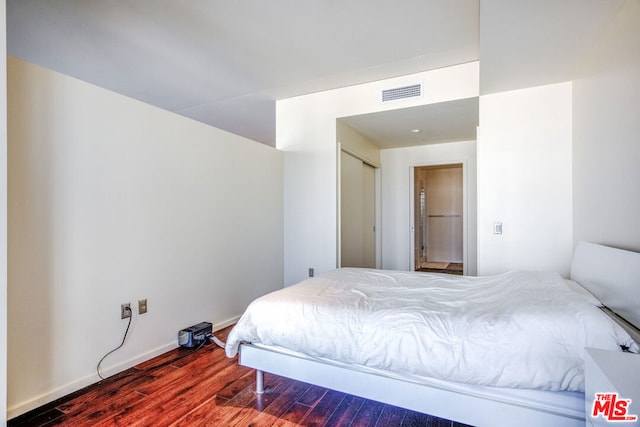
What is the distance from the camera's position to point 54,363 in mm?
1859

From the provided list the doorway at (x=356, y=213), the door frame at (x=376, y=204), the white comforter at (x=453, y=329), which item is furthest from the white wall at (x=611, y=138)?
the doorway at (x=356, y=213)

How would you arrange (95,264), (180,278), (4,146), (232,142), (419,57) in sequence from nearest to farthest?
(4,146) → (95,264) → (180,278) → (419,57) → (232,142)

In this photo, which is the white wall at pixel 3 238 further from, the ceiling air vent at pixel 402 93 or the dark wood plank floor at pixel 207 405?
the ceiling air vent at pixel 402 93

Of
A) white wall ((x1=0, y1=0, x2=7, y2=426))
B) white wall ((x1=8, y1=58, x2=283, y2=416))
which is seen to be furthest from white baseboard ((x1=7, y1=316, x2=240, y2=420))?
white wall ((x1=0, y1=0, x2=7, y2=426))

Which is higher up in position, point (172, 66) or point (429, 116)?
point (172, 66)

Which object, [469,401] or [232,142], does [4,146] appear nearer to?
[232,142]

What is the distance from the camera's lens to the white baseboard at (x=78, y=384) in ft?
5.59

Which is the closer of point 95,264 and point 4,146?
point 4,146

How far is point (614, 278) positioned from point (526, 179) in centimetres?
148

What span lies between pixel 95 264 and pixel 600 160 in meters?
3.41

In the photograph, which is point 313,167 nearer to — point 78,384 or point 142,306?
point 142,306

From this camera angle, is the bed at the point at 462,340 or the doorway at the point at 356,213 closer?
the bed at the point at 462,340

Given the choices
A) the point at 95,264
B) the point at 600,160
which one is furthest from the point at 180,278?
the point at 600,160

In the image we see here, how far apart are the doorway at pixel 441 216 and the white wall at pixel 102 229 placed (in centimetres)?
511
